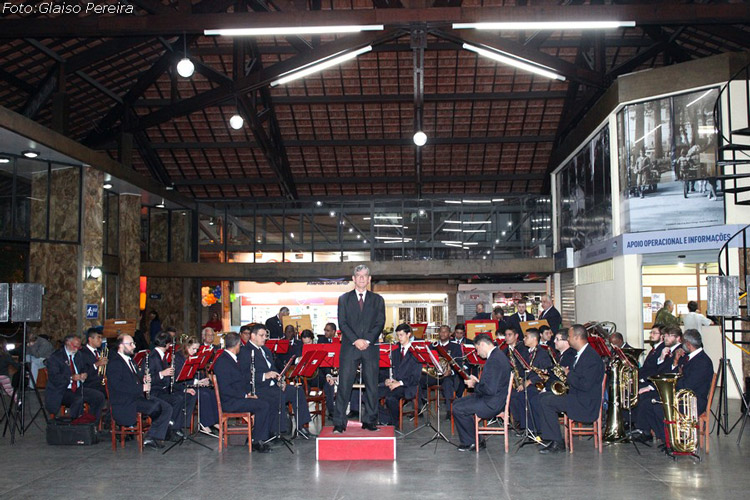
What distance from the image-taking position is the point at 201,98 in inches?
795

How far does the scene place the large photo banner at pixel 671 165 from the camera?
Answer: 13914mm

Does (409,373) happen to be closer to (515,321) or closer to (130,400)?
(130,400)

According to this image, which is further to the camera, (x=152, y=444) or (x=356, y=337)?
(x=152, y=444)

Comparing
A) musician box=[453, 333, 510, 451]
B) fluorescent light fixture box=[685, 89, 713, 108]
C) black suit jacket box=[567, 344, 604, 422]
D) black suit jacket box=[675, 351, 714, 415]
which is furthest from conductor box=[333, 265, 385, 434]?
fluorescent light fixture box=[685, 89, 713, 108]

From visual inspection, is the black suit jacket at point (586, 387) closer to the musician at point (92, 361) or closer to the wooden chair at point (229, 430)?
the wooden chair at point (229, 430)

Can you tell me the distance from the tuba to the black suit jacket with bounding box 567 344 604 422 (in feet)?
2.19

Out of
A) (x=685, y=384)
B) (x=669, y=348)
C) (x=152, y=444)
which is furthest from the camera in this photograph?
(x=669, y=348)

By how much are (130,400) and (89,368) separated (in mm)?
1908

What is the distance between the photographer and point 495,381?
28.3 feet

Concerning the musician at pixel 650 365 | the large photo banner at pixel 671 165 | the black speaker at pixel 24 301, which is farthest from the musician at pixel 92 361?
the large photo banner at pixel 671 165

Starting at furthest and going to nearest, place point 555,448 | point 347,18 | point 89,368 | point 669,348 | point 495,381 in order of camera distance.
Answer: point 347,18 → point 89,368 → point 669,348 → point 555,448 → point 495,381

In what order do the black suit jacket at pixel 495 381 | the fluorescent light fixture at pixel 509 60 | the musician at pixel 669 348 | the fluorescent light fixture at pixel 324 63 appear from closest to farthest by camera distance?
the black suit jacket at pixel 495 381 < the musician at pixel 669 348 < the fluorescent light fixture at pixel 509 60 < the fluorescent light fixture at pixel 324 63

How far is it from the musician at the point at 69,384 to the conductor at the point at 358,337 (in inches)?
165

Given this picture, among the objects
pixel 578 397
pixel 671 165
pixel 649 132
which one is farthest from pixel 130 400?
pixel 649 132
